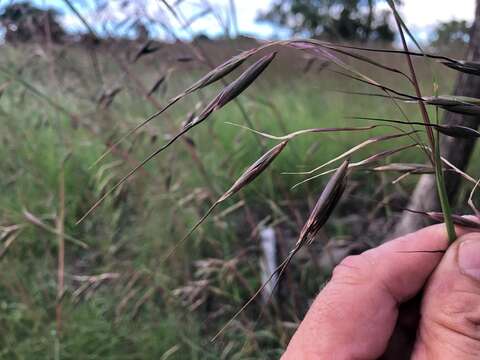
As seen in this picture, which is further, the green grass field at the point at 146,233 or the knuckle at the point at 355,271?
the green grass field at the point at 146,233

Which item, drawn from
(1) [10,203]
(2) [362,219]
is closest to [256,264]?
(2) [362,219]

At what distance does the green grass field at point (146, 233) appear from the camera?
1.84 meters

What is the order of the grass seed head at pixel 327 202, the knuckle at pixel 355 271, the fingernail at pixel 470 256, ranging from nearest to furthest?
the grass seed head at pixel 327 202 → the fingernail at pixel 470 256 → the knuckle at pixel 355 271

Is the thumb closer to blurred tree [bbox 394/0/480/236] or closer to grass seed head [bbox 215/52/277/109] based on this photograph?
grass seed head [bbox 215/52/277/109]

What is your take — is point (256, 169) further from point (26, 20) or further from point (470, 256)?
point (26, 20)

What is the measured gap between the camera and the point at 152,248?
2348 millimetres

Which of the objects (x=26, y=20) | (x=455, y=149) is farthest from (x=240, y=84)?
(x=26, y=20)

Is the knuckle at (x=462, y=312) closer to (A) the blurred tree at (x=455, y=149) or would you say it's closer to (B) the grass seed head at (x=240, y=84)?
(B) the grass seed head at (x=240, y=84)

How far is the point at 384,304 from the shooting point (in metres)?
0.94

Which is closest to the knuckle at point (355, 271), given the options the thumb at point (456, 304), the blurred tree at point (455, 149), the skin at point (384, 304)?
the skin at point (384, 304)

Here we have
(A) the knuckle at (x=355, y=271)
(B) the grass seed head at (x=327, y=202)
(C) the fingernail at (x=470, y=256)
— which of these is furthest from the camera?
(A) the knuckle at (x=355, y=271)

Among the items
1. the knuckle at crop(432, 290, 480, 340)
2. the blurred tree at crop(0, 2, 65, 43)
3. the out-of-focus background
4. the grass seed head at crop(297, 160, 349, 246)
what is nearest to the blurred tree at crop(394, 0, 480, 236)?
the out-of-focus background

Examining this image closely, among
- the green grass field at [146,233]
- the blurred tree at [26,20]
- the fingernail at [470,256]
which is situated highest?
the blurred tree at [26,20]

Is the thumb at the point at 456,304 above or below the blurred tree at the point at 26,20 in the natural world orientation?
below
